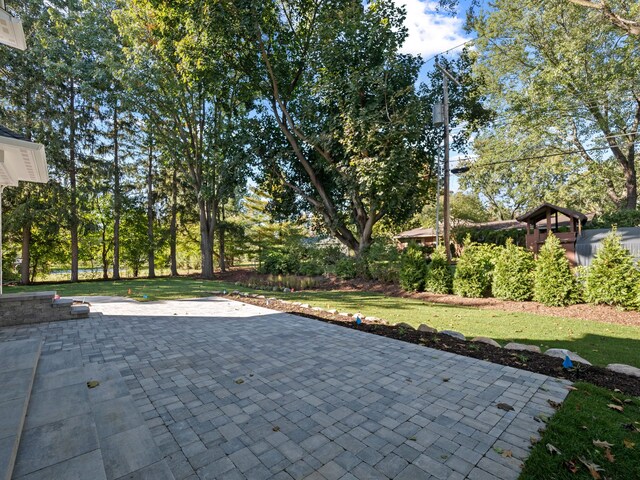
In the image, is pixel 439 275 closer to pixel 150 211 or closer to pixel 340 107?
pixel 340 107

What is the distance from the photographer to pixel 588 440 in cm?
220

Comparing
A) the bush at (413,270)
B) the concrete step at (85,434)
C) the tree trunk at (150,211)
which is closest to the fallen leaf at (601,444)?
the concrete step at (85,434)

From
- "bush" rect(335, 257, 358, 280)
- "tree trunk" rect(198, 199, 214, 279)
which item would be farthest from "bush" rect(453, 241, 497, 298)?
"tree trunk" rect(198, 199, 214, 279)

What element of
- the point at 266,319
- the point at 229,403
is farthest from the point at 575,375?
the point at 266,319

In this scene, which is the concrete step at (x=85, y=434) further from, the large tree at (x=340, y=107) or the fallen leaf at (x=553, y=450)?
the large tree at (x=340, y=107)

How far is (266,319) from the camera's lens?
6242 mm

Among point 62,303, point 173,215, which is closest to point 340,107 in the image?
point 62,303

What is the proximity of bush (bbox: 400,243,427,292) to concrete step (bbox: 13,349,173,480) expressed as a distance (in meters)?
9.04

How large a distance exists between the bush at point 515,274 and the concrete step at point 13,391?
9.57 metres

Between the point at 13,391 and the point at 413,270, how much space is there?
9939mm

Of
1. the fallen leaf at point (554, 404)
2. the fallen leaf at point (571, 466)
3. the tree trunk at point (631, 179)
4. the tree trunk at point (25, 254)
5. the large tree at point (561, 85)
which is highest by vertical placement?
the large tree at point (561, 85)

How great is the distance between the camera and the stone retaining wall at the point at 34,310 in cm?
573

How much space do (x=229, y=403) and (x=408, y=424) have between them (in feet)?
5.41

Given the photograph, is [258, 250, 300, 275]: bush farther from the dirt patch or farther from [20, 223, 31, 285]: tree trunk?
[20, 223, 31, 285]: tree trunk
